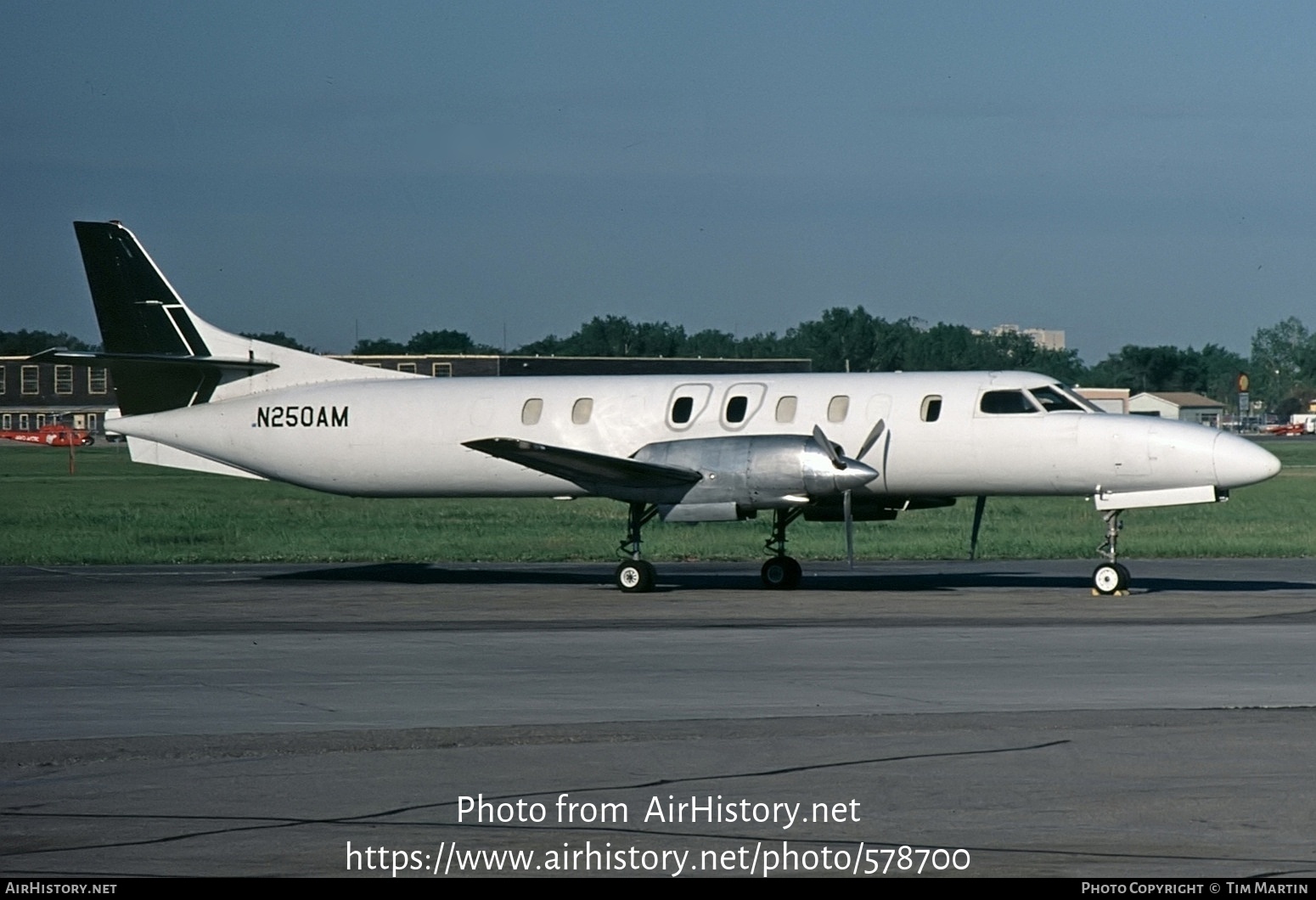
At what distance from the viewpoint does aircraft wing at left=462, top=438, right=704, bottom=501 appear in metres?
23.3

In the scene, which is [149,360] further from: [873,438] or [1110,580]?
[1110,580]

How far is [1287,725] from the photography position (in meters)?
11.6

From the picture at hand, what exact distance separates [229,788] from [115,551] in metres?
26.4

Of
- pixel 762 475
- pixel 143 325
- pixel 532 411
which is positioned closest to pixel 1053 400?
pixel 762 475

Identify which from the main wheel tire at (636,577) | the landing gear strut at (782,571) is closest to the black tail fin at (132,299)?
the main wheel tire at (636,577)

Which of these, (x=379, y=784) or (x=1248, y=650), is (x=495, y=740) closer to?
(x=379, y=784)

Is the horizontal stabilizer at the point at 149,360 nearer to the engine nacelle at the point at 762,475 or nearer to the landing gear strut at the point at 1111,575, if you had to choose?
the engine nacelle at the point at 762,475

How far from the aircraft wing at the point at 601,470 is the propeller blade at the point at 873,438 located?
2.34 metres

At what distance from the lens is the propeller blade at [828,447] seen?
75.9ft

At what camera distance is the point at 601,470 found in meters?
23.8

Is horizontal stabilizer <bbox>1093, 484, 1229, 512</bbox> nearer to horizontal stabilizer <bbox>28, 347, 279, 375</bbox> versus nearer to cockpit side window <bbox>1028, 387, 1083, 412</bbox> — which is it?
cockpit side window <bbox>1028, 387, 1083, 412</bbox>

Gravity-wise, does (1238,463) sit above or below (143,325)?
below

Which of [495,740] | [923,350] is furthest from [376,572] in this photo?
[923,350]

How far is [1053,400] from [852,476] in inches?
127
